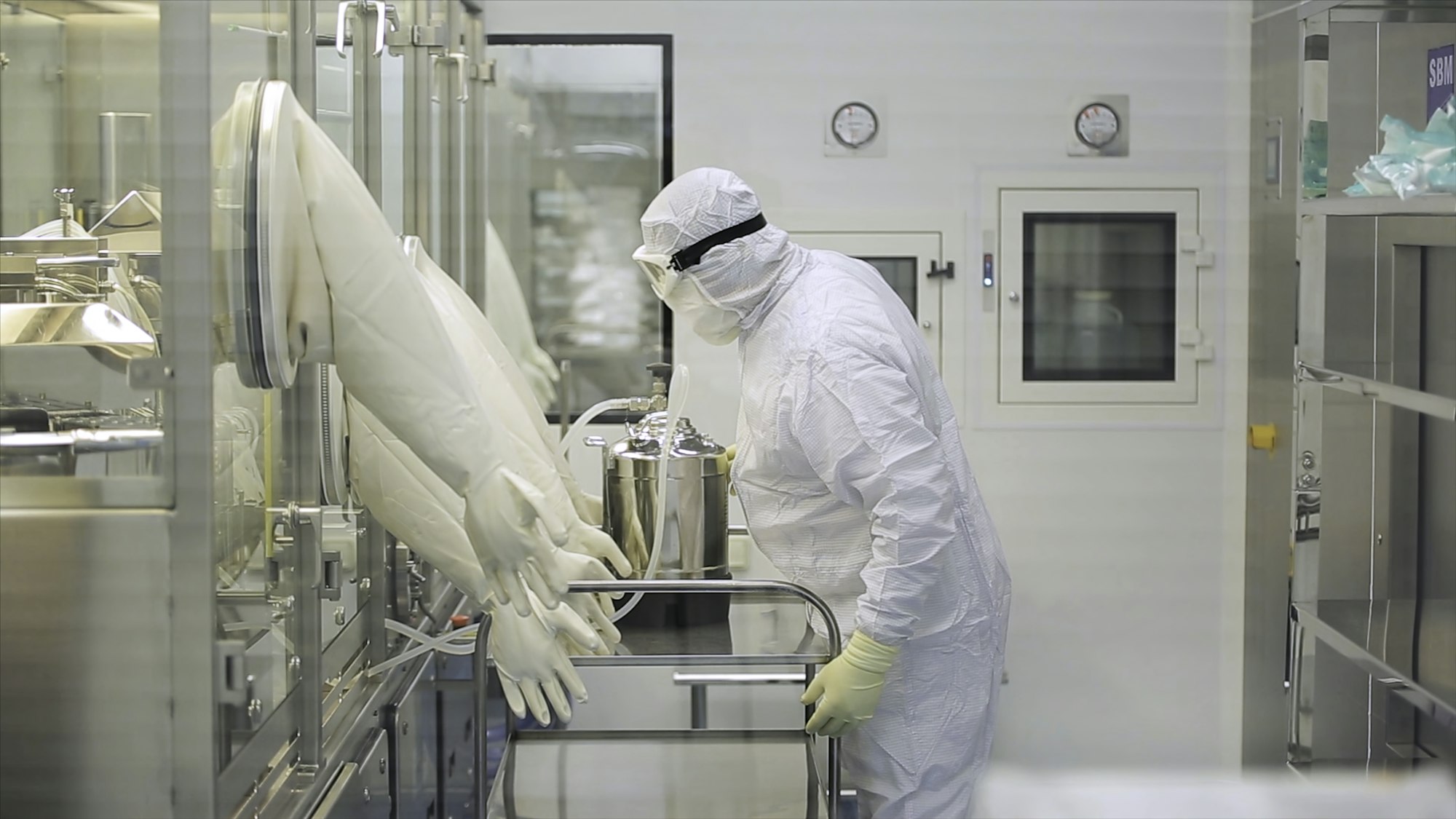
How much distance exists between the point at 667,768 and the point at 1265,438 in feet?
2.67

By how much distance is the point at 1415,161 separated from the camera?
3.18ft

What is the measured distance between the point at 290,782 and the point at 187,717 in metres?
0.20

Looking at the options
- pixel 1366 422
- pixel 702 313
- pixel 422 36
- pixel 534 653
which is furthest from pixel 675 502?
pixel 1366 422

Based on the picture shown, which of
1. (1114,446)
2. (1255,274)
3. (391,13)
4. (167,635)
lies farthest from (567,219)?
(167,635)

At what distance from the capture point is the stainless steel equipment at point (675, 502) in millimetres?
1132

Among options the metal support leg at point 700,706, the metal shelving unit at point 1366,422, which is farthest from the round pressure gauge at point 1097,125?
the metal support leg at point 700,706

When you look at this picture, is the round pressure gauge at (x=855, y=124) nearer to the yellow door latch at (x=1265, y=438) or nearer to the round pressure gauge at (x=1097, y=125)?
the round pressure gauge at (x=1097, y=125)

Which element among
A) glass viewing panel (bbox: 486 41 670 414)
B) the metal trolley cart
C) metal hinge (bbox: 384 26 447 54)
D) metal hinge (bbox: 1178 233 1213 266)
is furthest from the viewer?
glass viewing panel (bbox: 486 41 670 414)

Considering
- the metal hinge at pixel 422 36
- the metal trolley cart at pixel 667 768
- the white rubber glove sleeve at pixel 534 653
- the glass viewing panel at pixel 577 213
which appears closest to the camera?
the white rubber glove sleeve at pixel 534 653

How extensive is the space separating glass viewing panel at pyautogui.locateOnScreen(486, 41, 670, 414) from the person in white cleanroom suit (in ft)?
1.74

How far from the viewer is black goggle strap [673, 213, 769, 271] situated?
3.43 feet

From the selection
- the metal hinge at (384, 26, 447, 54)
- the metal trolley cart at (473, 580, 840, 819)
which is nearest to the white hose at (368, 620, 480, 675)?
the metal trolley cart at (473, 580, 840, 819)

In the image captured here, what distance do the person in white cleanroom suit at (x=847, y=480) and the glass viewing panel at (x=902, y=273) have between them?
0.37 m

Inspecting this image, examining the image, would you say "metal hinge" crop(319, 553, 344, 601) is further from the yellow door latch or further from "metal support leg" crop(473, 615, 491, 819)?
the yellow door latch
